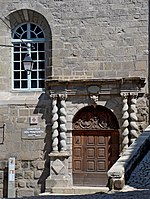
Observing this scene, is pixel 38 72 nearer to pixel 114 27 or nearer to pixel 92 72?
pixel 92 72

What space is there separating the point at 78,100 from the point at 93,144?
4.12ft

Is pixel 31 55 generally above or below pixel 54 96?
above

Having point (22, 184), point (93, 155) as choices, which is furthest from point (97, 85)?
point (22, 184)

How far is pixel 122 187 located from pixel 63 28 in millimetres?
6722

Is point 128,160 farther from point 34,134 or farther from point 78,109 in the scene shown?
point 34,134

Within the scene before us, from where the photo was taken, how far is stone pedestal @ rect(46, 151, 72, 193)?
40.7 ft

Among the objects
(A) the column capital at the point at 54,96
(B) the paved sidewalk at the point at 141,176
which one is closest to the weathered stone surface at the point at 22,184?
(A) the column capital at the point at 54,96

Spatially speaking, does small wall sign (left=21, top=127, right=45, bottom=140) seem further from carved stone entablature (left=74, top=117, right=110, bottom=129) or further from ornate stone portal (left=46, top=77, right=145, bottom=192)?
carved stone entablature (left=74, top=117, right=110, bottom=129)

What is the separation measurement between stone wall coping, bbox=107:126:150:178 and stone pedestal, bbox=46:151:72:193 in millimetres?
2989

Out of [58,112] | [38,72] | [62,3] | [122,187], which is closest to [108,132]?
[58,112]

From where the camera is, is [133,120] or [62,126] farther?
[62,126]

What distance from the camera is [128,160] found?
8.33 m

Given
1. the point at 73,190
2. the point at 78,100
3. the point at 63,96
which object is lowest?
the point at 73,190

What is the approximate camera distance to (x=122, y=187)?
7188mm
